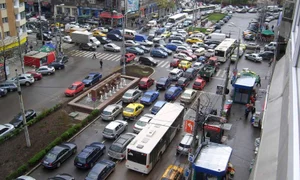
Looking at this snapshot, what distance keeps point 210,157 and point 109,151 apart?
8261 millimetres

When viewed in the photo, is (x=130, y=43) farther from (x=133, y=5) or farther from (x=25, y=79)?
(x=25, y=79)

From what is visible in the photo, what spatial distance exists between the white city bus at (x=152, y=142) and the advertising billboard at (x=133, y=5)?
48368 mm

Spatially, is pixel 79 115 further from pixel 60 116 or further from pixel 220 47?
pixel 220 47

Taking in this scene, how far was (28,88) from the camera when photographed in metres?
36.9

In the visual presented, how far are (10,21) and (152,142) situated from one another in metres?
32.0

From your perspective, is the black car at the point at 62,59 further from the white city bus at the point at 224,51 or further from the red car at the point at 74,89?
the white city bus at the point at 224,51

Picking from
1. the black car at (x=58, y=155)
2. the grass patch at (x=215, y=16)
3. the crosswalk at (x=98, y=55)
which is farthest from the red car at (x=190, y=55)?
the grass patch at (x=215, y=16)

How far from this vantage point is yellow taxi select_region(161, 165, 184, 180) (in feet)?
69.3

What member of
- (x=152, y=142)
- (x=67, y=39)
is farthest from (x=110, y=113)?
(x=67, y=39)

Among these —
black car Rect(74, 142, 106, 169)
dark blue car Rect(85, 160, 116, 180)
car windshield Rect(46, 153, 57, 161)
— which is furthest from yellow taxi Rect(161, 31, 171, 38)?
car windshield Rect(46, 153, 57, 161)

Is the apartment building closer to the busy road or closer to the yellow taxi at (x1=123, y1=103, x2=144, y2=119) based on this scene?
the busy road

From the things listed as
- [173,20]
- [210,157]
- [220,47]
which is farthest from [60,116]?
[173,20]

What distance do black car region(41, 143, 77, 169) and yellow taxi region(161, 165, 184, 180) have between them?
768 centimetres

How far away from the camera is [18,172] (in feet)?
71.5
